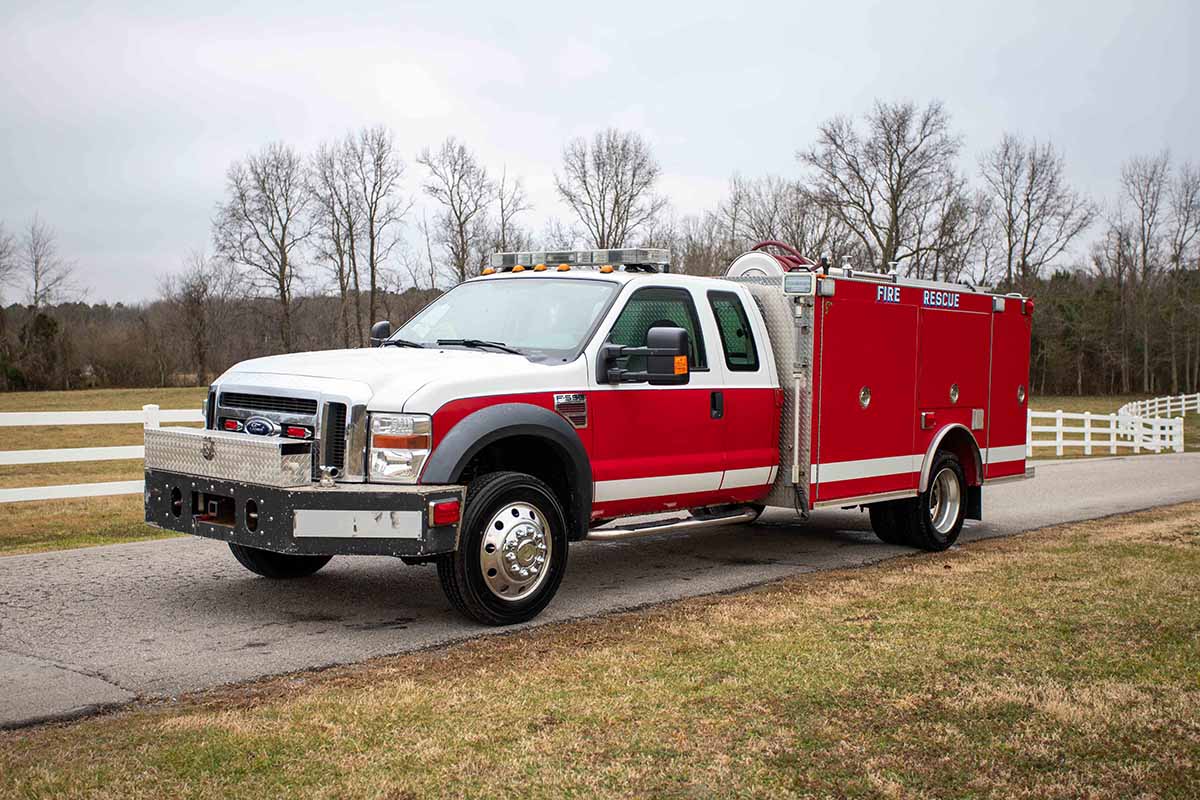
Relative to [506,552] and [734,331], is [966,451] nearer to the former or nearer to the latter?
[734,331]

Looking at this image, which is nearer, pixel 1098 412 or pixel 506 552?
pixel 506 552

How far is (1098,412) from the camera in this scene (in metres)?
51.0

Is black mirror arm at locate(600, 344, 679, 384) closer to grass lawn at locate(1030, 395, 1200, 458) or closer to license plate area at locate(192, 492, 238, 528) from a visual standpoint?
license plate area at locate(192, 492, 238, 528)

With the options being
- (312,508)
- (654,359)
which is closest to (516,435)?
(654,359)

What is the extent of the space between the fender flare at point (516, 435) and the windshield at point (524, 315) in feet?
1.98

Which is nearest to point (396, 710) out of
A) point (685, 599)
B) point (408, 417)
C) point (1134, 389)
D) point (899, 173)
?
→ point (408, 417)

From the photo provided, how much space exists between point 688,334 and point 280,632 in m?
3.36

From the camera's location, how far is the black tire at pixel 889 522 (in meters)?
10.4

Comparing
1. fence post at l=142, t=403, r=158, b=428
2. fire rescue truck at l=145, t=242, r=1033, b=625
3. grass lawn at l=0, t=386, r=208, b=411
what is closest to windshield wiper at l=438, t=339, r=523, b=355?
fire rescue truck at l=145, t=242, r=1033, b=625

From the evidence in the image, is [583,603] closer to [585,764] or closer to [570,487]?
[570,487]

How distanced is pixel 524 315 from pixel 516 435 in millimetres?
1345

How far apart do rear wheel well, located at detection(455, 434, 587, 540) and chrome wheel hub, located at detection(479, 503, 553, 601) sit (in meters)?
0.32

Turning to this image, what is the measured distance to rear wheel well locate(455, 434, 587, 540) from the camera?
711cm

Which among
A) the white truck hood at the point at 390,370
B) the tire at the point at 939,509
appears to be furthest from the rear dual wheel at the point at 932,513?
the white truck hood at the point at 390,370
